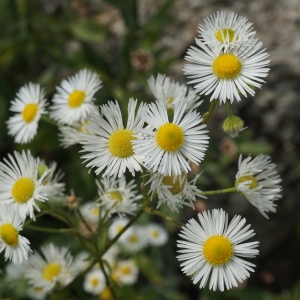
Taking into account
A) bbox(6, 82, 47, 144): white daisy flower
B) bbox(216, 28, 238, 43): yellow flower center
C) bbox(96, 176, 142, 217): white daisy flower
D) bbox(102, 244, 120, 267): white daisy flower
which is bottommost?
bbox(102, 244, 120, 267): white daisy flower

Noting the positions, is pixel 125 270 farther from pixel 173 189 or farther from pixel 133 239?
pixel 173 189

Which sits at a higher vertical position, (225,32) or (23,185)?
(225,32)

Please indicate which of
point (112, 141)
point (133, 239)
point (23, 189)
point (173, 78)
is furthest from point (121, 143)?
point (173, 78)

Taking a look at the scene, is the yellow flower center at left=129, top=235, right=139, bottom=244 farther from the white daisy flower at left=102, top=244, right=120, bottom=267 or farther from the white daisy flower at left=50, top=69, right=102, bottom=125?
the white daisy flower at left=50, top=69, right=102, bottom=125

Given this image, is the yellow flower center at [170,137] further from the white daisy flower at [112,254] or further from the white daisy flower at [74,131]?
the white daisy flower at [112,254]

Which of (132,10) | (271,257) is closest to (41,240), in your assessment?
(132,10)

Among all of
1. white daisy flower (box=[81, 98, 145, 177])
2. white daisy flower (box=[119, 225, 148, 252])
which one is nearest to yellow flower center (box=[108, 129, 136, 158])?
white daisy flower (box=[81, 98, 145, 177])
